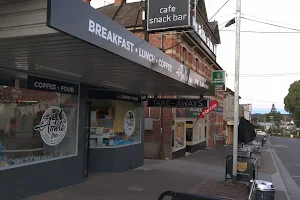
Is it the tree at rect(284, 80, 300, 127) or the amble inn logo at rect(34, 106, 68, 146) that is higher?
the tree at rect(284, 80, 300, 127)

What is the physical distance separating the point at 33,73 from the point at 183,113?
12.4 meters

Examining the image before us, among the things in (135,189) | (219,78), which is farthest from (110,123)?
(219,78)

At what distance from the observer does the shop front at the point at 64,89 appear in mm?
3725

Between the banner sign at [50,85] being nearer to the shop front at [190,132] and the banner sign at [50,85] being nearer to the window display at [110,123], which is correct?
the window display at [110,123]

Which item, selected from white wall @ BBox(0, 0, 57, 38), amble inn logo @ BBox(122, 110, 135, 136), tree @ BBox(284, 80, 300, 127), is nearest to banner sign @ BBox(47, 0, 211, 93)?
white wall @ BBox(0, 0, 57, 38)

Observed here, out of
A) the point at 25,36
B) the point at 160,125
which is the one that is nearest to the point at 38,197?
the point at 25,36

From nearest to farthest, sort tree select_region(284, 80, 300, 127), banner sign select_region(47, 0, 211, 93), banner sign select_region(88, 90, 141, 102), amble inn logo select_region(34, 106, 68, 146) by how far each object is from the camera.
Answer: banner sign select_region(47, 0, 211, 93) → amble inn logo select_region(34, 106, 68, 146) → banner sign select_region(88, 90, 141, 102) → tree select_region(284, 80, 300, 127)

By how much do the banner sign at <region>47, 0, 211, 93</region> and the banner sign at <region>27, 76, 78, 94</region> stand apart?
2.72 meters

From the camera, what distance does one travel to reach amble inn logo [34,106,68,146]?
737 cm

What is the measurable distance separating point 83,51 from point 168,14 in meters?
4.54

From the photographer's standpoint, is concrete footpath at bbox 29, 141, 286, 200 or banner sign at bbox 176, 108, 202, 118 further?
banner sign at bbox 176, 108, 202, 118

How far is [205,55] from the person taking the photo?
2355 centimetres

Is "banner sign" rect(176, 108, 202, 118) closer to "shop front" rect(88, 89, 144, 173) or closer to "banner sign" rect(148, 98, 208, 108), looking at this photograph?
"banner sign" rect(148, 98, 208, 108)

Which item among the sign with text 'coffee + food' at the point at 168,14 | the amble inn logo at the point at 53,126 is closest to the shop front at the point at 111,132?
the amble inn logo at the point at 53,126
